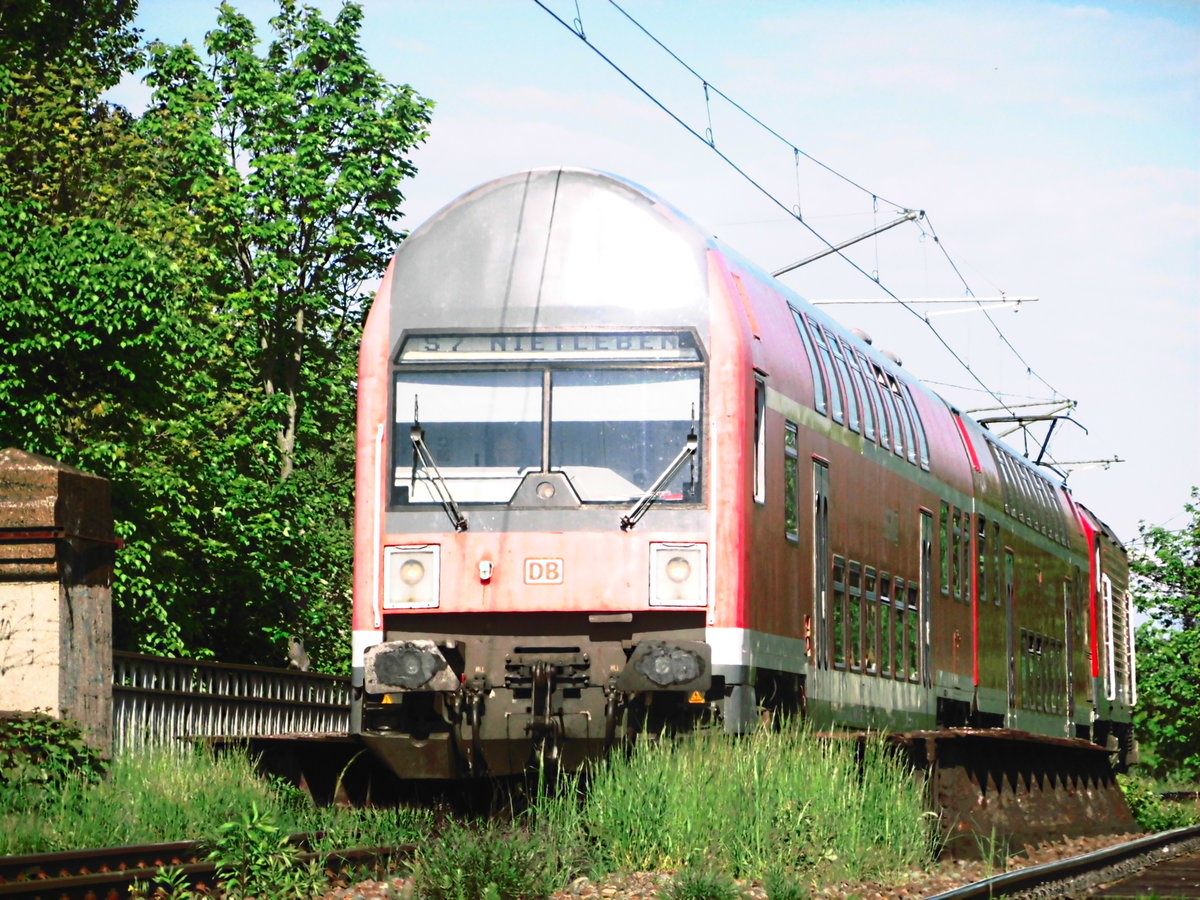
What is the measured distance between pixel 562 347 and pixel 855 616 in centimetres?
426

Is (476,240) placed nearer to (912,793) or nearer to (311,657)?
(912,793)

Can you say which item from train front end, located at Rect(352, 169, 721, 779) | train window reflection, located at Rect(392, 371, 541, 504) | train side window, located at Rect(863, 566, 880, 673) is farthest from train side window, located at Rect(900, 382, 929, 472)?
train window reflection, located at Rect(392, 371, 541, 504)

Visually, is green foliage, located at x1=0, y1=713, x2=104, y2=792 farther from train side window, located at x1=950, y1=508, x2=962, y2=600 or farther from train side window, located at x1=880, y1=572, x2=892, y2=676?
train side window, located at x1=950, y1=508, x2=962, y2=600

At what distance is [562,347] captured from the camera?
45.8 ft

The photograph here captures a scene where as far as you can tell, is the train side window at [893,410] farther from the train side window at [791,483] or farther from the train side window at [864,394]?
the train side window at [791,483]

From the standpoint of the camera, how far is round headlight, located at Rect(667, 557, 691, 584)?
13414 mm

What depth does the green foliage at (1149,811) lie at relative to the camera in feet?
73.3

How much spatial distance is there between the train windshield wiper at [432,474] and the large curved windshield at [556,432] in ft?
0.07

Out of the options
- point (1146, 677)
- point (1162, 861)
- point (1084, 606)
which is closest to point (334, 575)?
point (1084, 606)

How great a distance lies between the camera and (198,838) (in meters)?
11.2

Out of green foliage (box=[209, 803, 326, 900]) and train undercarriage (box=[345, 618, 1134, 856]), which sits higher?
train undercarriage (box=[345, 618, 1134, 856])

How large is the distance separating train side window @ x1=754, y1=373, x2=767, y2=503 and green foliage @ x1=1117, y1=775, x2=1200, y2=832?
9.35 meters

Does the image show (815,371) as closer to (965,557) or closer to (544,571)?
(544,571)

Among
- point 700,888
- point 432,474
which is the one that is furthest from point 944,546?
point 700,888
